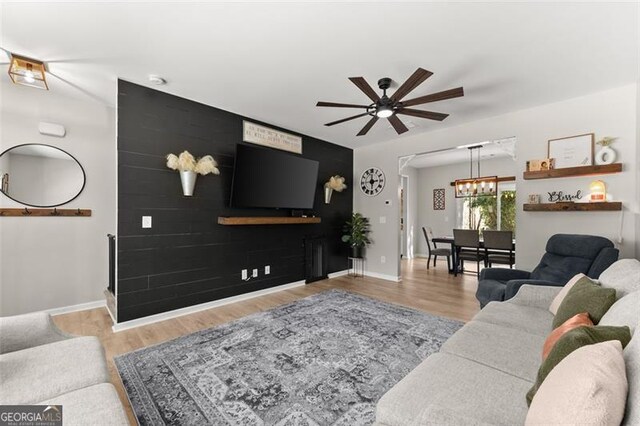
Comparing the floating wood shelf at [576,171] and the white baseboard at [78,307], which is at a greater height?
the floating wood shelf at [576,171]

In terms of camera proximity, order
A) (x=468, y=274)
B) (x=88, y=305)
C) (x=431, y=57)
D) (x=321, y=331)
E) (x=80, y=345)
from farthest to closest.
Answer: (x=468, y=274) → (x=88, y=305) → (x=321, y=331) → (x=431, y=57) → (x=80, y=345)

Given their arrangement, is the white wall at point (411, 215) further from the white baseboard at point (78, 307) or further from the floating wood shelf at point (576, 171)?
the white baseboard at point (78, 307)

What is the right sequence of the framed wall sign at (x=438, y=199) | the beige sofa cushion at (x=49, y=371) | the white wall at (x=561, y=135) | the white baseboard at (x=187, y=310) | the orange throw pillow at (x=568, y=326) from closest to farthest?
the beige sofa cushion at (x=49, y=371) → the orange throw pillow at (x=568, y=326) → the white baseboard at (x=187, y=310) → the white wall at (x=561, y=135) → the framed wall sign at (x=438, y=199)

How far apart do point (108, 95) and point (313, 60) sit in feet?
8.48

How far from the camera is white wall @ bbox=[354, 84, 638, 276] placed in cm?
291

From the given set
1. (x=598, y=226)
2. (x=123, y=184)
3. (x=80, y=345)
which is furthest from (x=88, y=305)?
(x=598, y=226)

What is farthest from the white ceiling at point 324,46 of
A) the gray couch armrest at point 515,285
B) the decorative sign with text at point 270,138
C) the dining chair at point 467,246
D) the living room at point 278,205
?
the dining chair at point 467,246

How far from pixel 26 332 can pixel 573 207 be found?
495 cm

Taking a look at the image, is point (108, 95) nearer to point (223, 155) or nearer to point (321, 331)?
point (223, 155)

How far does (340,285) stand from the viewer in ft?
14.9

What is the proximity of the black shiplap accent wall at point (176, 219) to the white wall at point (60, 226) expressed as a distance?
102 cm

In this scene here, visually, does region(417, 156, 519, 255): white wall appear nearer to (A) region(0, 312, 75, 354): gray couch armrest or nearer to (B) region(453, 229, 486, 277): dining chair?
(B) region(453, 229, 486, 277): dining chair

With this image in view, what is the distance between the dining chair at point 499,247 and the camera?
4.52m

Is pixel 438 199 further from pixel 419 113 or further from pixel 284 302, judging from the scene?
pixel 284 302
